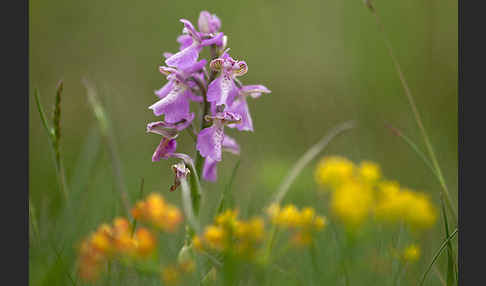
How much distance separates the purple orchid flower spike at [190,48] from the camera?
2.14 m

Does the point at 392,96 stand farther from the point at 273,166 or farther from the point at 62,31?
the point at 62,31

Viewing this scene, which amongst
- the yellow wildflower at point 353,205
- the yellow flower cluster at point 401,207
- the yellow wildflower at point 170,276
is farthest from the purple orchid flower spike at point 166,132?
the yellow flower cluster at point 401,207

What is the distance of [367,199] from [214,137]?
726 millimetres

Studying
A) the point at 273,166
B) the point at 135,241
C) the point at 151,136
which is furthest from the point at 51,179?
the point at 135,241

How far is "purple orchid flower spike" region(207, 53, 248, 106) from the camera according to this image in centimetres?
208

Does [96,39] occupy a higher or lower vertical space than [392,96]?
higher

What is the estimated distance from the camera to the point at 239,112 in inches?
92.0

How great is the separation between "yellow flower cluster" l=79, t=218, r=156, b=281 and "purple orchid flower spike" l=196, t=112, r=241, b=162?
47 centimetres

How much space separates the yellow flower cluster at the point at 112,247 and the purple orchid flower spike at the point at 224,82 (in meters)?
0.67

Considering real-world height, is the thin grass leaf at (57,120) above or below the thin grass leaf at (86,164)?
above

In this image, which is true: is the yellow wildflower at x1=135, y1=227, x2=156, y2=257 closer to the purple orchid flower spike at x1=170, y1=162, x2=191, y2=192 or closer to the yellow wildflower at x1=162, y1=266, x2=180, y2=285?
the yellow wildflower at x1=162, y1=266, x2=180, y2=285

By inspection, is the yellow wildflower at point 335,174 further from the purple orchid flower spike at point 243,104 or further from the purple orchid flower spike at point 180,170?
the purple orchid flower spike at point 180,170

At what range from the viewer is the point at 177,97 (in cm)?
217

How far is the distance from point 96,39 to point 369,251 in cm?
505
